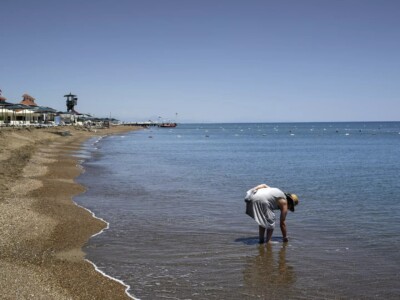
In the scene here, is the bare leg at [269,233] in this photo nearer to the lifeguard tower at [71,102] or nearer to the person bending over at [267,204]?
the person bending over at [267,204]

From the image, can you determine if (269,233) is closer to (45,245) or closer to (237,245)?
(237,245)

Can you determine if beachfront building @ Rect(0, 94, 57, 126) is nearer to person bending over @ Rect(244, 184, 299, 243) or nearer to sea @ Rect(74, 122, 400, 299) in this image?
sea @ Rect(74, 122, 400, 299)

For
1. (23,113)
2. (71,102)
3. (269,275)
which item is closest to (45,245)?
(269,275)

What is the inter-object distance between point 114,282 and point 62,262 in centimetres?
145

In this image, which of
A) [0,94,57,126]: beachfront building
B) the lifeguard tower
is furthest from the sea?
the lifeguard tower

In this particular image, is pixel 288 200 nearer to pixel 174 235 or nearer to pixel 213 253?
pixel 213 253

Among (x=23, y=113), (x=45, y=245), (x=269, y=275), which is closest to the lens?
(x=269, y=275)

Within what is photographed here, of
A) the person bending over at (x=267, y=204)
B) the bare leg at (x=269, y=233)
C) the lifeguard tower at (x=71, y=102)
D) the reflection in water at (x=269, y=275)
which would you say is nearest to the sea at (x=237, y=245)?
the reflection in water at (x=269, y=275)

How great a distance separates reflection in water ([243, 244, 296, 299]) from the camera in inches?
297

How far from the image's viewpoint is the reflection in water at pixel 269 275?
754 centimetres

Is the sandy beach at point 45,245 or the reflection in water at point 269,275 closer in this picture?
the sandy beach at point 45,245

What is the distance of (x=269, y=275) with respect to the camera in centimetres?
837

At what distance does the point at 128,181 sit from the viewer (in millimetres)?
22500

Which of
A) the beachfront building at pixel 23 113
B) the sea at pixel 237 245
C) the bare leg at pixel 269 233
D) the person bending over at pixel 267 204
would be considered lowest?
the sea at pixel 237 245
